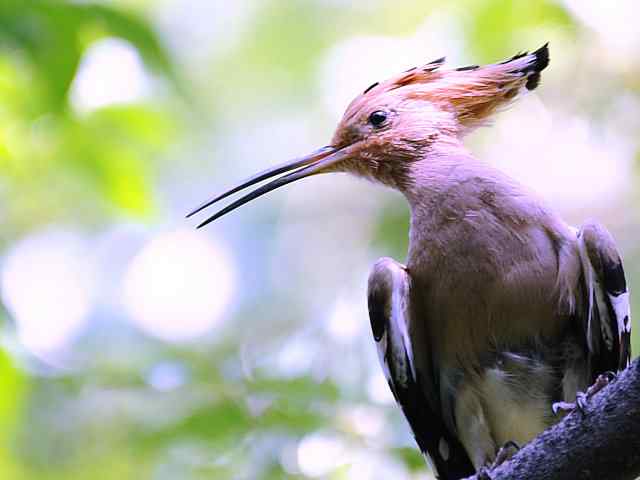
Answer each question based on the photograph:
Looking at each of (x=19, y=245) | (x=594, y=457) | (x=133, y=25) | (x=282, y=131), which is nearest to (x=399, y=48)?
(x=282, y=131)

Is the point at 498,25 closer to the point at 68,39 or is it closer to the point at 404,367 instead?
the point at 68,39

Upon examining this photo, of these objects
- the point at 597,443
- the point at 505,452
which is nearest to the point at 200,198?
the point at 505,452

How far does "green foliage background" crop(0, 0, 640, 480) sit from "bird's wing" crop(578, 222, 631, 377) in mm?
1134

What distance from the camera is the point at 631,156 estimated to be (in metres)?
6.47

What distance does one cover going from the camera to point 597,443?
3.09 m

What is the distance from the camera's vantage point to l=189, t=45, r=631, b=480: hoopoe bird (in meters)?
4.02

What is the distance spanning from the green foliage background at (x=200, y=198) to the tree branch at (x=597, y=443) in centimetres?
160

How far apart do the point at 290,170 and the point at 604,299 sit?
1543 mm

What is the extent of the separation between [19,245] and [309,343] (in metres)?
3.19

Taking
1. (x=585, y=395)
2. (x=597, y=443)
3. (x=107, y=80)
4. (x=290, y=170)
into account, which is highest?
(x=107, y=80)

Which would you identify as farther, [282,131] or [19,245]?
[282,131]

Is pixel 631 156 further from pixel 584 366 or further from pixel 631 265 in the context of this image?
pixel 584 366

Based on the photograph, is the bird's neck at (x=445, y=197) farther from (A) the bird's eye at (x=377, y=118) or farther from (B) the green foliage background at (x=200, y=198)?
(B) the green foliage background at (x=200, y=198)

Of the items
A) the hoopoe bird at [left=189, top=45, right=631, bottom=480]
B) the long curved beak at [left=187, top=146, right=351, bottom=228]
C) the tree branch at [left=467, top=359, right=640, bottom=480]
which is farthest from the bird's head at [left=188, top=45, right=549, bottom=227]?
the tree branch at [left=467, top=359, right=640, bottom=480]
